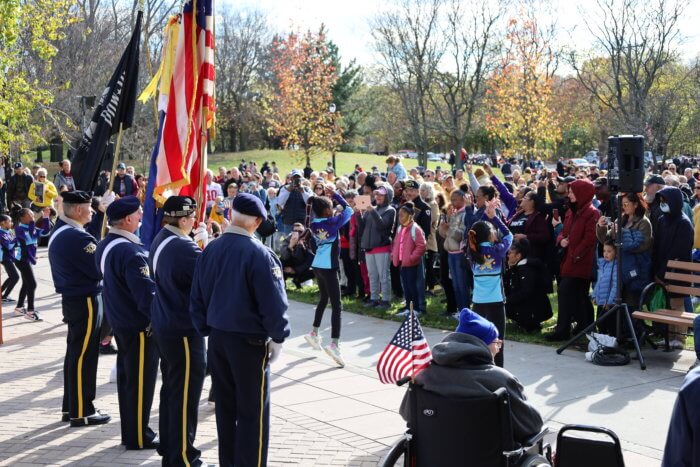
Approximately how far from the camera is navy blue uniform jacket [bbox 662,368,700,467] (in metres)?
3.06

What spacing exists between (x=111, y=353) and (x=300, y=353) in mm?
2642

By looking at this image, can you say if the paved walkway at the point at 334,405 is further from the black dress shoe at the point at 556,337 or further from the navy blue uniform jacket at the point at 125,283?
the navy blue uniform jacket at the point at 125,283

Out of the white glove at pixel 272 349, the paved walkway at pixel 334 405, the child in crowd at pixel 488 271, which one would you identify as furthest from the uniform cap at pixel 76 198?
the child in crowd at pixel 488 271

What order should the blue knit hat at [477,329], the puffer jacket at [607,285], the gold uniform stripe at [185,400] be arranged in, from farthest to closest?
the puffer jacket at [607,285] < the gold uniform stripe at [185,400] < the blue knit hat at [477,329]

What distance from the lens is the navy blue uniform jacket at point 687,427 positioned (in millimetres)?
3057

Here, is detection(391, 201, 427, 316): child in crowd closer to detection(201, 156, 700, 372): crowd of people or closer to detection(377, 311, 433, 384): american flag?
detection(201, 156, 700, 372): crowd of people

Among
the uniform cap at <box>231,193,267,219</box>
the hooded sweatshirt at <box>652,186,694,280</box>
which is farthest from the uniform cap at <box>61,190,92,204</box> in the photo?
the hooded sweatshirt at <box>652,186,694,280</box>

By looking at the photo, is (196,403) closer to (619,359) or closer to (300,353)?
(300,353)

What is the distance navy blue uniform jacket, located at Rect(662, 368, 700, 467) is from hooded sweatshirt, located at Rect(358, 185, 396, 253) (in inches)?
391

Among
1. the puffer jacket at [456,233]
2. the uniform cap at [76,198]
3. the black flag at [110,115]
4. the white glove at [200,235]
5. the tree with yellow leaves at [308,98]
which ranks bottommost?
the puffer jacket at [456,233]

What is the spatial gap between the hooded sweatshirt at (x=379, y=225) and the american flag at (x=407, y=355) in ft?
26.4

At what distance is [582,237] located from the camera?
10.5 m

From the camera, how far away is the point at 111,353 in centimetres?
1090

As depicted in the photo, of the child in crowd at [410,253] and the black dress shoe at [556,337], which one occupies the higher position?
the child in crowd at [410,253]
